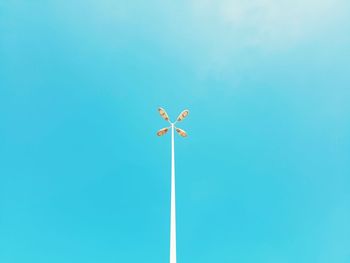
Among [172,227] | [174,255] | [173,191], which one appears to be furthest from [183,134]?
[174,255]

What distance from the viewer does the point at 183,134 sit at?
18.7m

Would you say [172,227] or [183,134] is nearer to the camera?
[172,227]

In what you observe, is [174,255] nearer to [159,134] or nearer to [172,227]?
[172,227]

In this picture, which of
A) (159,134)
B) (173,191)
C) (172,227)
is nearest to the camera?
(172,227)

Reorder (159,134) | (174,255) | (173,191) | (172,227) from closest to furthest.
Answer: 1. (174,255)
2. (172,227)
3. (173,191)
4. (159,134)

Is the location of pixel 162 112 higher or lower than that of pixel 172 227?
higher

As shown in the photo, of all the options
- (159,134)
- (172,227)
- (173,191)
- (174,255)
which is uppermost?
(159,134)

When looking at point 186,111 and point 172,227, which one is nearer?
point 172,227

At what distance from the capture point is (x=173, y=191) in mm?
15172

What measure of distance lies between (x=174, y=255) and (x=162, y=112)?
7840 millimetres

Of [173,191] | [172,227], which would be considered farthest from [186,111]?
[172,227]

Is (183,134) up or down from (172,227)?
up

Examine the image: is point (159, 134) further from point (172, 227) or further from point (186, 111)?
point (172, 227)

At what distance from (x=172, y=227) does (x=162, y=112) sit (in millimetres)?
6609
